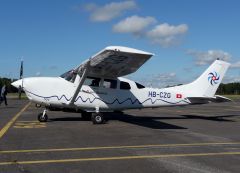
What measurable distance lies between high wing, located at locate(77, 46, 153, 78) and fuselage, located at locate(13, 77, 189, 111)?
57 centimetres

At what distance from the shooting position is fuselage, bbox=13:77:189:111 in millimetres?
14414

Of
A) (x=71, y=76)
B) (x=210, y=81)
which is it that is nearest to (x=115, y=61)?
(x=71, y=76)

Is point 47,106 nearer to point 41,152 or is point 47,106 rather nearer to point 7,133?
point 7,133

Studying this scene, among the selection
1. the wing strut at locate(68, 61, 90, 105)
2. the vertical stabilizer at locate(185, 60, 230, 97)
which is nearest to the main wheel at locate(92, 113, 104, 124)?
the wing strut at locate(68, 61, 90, 105)

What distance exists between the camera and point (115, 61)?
1294 centimetres

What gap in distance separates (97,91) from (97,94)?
0.12m

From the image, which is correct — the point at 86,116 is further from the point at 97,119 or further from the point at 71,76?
the point at 71,76

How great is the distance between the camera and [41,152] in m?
7.71

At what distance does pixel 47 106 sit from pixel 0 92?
49.3 ft

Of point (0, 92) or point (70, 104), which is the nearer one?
point (70, 104)

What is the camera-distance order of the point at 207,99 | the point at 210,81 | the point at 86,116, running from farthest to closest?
1. the point at 210,81
2. the point at 207,99
3. the point at 86,116

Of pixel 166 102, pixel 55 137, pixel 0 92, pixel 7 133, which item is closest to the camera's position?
pixel 55 137

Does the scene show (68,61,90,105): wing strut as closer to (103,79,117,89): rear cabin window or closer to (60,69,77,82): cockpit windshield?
(60,69,77,82): cockpit windshield

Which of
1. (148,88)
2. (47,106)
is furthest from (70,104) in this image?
(148,88)
